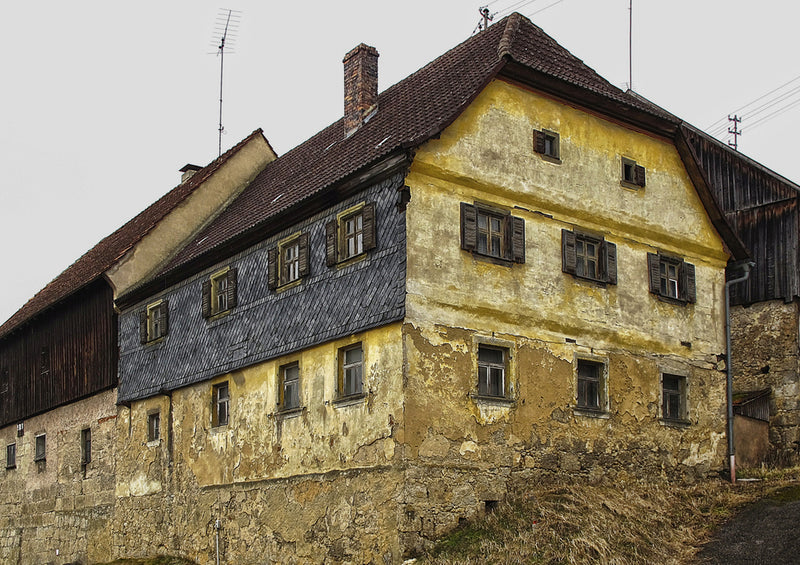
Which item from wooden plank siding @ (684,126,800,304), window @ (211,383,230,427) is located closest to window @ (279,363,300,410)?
window @ (211,383,230,427)

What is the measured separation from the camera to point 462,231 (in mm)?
18719

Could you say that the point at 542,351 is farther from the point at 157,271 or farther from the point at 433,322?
the point at 157,271

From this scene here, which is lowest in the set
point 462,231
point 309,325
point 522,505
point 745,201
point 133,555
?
point 133,555

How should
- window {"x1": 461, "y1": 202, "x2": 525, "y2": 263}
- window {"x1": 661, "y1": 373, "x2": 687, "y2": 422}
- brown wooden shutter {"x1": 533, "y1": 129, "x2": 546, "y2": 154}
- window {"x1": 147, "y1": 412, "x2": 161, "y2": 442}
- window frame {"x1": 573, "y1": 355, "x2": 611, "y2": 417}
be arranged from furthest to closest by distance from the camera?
window {"x1": 147, "y1": 412, "x2": 161, "y2": 442} → window {"x1": 661, "y1": 373, "x2": 687, "y2": 422} → brown wooden shutter {"x1": 533, "y1": 129, "x2": 546, "y2": 154} → window frame {"x1": 573, "y1": 355, "x2": 611, "y2": 417} → window {"x1": 461, "y1": 202, "x2": 525, "y2": 263}

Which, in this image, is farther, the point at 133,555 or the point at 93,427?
the point at 93,427

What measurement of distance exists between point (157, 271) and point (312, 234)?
330 inches

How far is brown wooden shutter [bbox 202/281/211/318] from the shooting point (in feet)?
77.3

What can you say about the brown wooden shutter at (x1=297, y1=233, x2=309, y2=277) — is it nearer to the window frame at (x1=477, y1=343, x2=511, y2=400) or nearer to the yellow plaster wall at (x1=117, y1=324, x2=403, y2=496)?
the yellow plaster wall at (x1=117, y1=324, x2=403, y2=496)

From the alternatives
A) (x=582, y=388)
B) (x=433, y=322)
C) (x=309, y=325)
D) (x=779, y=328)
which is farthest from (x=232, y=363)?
(x=779, y=328)

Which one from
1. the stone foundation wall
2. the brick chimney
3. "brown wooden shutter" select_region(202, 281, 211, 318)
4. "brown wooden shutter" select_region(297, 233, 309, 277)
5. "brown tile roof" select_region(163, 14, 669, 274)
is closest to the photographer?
"brown tile roof" select_region(163, 14, 669, 274)

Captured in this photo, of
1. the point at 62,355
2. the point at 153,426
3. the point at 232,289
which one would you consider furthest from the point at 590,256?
the point at 62,355

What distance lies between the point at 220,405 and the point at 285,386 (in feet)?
9.18

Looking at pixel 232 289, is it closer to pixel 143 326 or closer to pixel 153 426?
pixel 143 326

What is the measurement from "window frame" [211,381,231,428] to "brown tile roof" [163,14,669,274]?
3171 millimetres
